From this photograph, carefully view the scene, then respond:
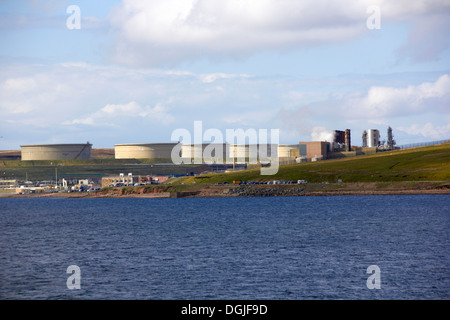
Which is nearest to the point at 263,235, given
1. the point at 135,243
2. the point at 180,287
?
the point at 135,243

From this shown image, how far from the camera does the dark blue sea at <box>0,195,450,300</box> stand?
146ft

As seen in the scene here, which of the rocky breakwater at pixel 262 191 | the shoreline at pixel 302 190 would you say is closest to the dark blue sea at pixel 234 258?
the shoreline at pixel 302 190

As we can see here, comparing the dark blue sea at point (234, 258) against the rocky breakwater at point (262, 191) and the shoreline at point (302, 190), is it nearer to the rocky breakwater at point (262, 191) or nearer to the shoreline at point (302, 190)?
the shoreline at point (302, 190)

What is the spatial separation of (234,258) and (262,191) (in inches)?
4958

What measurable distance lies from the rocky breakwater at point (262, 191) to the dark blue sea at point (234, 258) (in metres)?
77.6

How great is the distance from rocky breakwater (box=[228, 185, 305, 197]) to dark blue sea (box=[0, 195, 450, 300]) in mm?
77568

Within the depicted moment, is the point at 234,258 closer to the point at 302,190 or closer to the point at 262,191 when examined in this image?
the point at 302,190

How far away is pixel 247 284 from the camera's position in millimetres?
46594

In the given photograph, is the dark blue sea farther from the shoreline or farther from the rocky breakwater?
the rocky breakwater

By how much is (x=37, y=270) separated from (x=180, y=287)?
1576 cm

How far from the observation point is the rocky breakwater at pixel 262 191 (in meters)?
181

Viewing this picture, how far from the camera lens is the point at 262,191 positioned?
185000 millimetres

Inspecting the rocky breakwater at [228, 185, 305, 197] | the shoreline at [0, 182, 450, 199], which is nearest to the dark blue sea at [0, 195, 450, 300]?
the shoreline at [0, 182, 450, 199]
